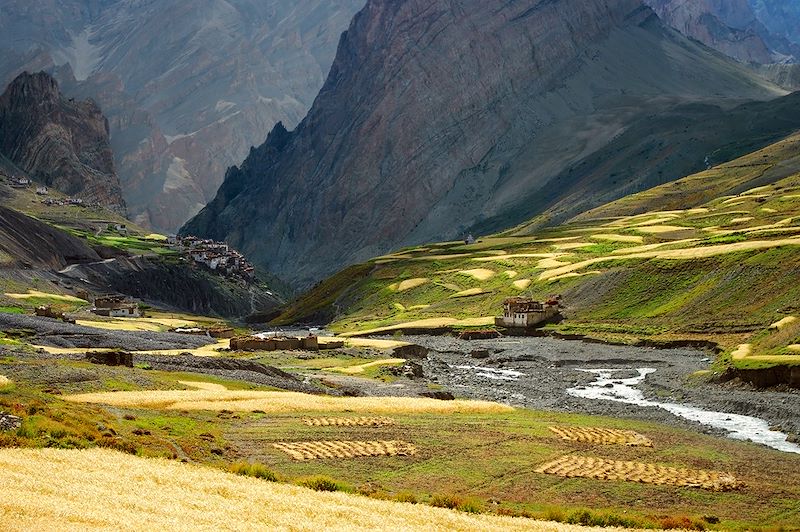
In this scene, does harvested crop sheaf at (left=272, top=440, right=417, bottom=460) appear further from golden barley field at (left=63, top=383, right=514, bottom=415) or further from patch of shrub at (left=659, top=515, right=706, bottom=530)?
patch of shrub at (left=659, top=515, right=706, bottom=530)

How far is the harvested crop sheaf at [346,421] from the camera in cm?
5481

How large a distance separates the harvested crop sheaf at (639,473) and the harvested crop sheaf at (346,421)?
11418 millimetres

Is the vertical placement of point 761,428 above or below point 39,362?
below

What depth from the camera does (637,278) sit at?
132875mm

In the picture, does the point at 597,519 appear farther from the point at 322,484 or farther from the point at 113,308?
the point at 113,308

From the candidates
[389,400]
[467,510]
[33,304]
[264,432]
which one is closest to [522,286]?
[33,304]

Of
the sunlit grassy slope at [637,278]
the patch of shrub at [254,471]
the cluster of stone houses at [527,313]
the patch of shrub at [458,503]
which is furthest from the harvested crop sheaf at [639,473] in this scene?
the cluster of stone houses at [527,313]

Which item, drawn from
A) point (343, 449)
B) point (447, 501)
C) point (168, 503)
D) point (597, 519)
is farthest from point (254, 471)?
point (597, 519)

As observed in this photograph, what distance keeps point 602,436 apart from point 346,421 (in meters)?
13.8

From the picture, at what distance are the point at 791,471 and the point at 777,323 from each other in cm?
4778

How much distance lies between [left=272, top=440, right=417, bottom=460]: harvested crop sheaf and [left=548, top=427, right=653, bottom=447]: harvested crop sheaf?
402 inches

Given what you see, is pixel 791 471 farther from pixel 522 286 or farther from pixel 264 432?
pixel 522 286

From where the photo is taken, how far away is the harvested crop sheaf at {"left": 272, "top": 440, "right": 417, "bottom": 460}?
46.8 metres

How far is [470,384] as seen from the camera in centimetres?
8975
